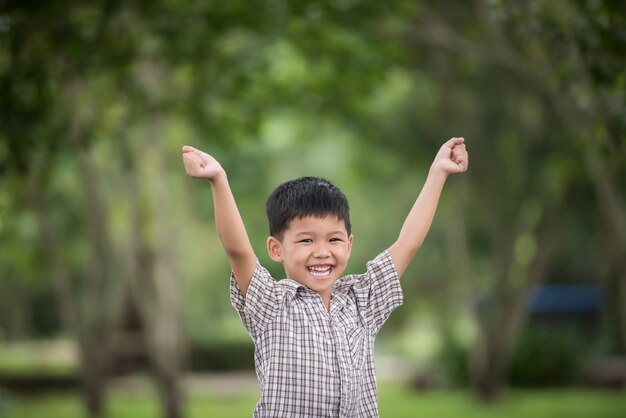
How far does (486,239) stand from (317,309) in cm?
1863

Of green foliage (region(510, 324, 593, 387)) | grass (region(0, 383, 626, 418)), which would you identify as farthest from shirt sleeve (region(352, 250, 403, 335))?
green foliage (region(510, 324, 593, 387))

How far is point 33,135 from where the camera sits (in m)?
9.93

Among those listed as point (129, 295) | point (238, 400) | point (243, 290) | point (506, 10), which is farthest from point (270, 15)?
point (129, 295)

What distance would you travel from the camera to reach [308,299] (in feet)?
11.8

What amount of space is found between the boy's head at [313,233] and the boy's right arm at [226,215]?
0.16 meters

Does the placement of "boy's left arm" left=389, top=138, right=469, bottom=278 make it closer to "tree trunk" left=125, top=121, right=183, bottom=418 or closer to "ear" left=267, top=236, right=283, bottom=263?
"ear" left=267, top=236, right=283, bottom=263

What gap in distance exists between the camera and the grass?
16.3 metres

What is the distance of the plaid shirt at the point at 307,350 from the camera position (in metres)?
3.44

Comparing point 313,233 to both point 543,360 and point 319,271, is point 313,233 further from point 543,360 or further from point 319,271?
point 543,360

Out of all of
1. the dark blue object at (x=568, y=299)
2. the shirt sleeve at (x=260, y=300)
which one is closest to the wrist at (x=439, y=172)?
the shirt sleeve at (x=260, y=300)

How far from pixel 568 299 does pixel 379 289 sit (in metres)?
24.4

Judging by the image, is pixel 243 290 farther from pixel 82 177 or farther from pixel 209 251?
pixel 209 251

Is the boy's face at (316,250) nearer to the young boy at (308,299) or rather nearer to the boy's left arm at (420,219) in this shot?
the young boy at (308,299)

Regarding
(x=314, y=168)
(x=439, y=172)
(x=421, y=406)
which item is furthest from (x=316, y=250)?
(x=314, y=168)
